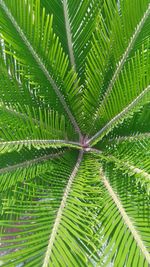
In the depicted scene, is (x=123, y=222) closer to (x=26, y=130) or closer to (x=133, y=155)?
(x=133, y=155)

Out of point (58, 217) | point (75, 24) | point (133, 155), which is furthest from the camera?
point (75, 24)

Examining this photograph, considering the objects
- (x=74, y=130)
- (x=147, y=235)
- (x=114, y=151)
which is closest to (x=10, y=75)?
(x=74, y=130)

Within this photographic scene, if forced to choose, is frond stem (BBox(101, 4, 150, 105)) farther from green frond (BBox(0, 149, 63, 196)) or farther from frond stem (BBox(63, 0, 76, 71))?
green frond (BBox(0, 149, 63, 196))

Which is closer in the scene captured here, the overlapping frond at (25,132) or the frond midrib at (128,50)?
the overlapping frond at (25,132)

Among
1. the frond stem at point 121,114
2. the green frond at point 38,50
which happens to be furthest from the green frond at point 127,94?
the green frond at point 38,50

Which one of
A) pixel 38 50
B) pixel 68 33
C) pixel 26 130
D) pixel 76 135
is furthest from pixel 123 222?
pixel 68 33

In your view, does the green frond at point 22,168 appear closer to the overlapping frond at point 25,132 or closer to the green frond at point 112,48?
the overlapping frond at point 25,132

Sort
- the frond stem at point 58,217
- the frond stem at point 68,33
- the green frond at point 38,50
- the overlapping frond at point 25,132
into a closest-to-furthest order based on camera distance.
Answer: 1. the frond stem at point 58,217
2. the overlapping frond at point 25,132
3. the green frond at point 38,50
4. the frond stem at point 68,33

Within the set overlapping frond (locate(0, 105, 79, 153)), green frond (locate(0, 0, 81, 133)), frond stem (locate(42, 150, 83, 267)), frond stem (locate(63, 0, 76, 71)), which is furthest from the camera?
frond stem (locate(63, 0, 76, 71))

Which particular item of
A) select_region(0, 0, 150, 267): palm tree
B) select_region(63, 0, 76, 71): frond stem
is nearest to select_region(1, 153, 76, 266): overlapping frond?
select_region(0, 0, 150, 267): palm tree
